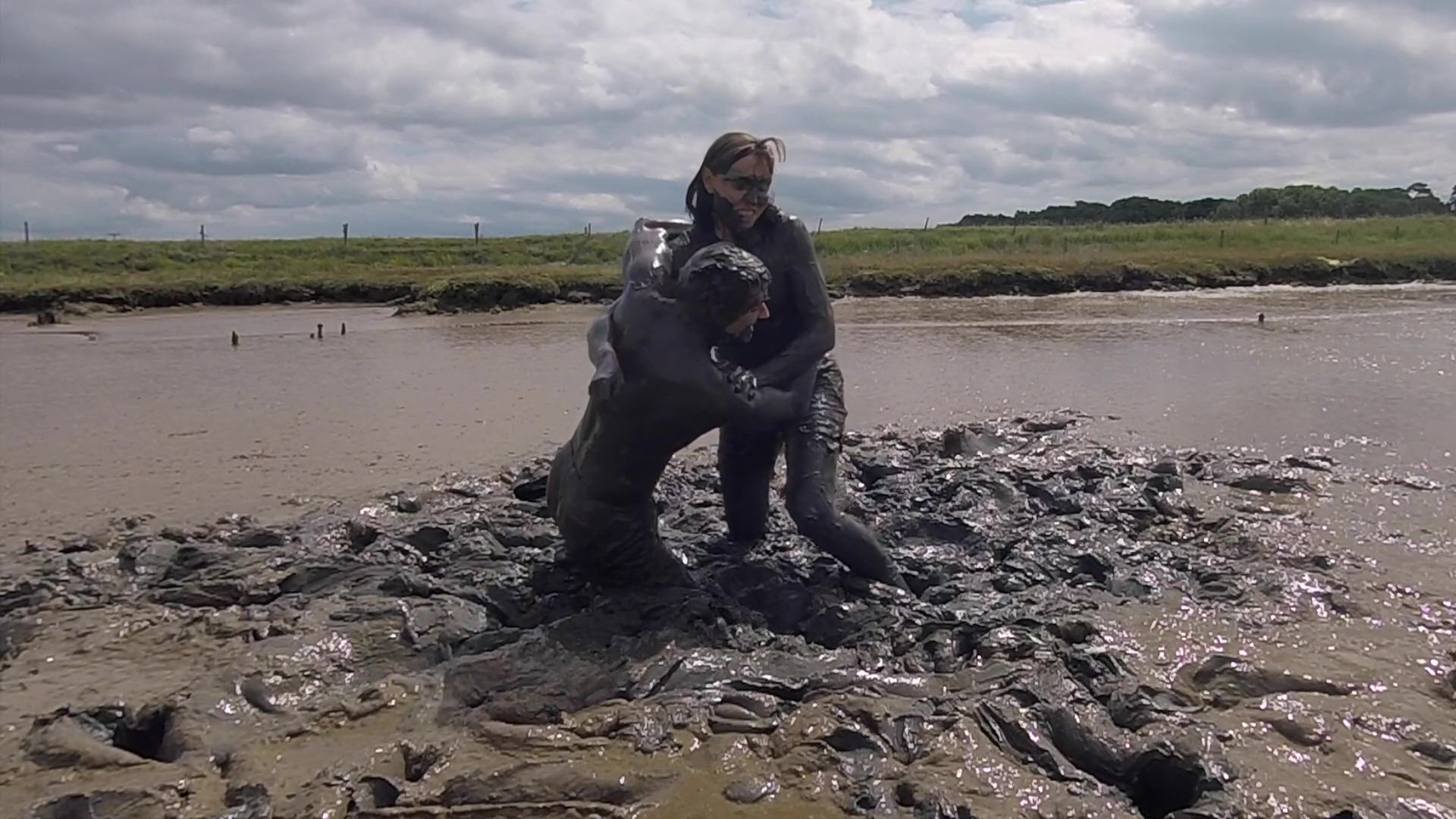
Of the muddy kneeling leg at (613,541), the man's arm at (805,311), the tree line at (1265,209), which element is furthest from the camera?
the tree line at (1265,209)

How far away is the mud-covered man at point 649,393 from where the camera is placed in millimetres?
4516

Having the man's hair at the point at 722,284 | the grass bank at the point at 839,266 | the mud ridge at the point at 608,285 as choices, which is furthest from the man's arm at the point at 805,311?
the grass bank at the point at 839,266

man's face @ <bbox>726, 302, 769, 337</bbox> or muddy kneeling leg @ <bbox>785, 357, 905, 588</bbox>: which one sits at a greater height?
man's face @ <bbox>726, 302, 769, 337</bbox>

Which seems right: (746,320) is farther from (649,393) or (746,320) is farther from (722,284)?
(649,393)

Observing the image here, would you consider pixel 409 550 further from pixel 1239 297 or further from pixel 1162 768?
pixel 1239 297

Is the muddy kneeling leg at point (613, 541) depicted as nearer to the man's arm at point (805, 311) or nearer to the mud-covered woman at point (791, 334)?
the mud-covered woman at point (791, 334)

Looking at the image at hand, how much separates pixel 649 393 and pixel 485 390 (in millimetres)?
9033

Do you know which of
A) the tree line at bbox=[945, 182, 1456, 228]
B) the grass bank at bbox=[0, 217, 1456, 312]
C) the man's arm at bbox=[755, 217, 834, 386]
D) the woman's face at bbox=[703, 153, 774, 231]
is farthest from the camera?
the tree line at bbox=[945, 182, 1456, 228]

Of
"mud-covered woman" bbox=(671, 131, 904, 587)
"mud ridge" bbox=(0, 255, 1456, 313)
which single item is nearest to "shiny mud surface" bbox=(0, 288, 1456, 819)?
"mud-covered woman" bbox=(671, 131, 904, 587)

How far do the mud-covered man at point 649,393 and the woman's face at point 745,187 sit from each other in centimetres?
36

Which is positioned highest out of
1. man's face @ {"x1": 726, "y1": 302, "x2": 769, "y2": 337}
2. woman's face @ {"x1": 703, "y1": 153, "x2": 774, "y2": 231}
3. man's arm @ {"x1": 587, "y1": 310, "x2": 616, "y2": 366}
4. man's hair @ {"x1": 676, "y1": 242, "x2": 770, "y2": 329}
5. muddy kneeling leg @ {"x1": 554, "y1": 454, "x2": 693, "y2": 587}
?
woman's face @ {"x1": 703, "y1": 153, "x2": 774, "y2": 231}

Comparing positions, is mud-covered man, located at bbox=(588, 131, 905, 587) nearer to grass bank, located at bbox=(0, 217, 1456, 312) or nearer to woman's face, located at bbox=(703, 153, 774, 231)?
woman's face, located at bbox=(703, 153, 774, 231)

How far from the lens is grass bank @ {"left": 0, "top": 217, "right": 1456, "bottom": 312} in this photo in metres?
26.0

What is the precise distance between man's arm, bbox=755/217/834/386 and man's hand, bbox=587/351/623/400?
0.85 meters
